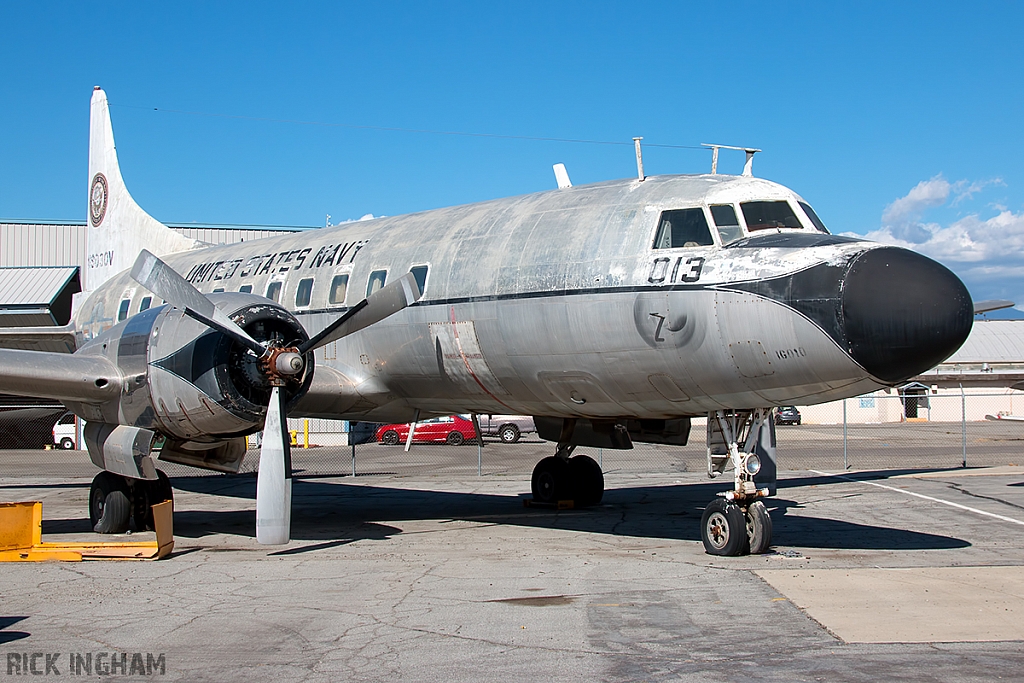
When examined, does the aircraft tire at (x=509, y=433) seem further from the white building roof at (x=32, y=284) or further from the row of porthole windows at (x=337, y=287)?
the row of porthole windows at (x=337, y=287)

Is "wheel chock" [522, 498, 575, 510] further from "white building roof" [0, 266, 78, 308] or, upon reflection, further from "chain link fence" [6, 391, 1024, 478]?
"white building roof" [0, 266, 78, 308]

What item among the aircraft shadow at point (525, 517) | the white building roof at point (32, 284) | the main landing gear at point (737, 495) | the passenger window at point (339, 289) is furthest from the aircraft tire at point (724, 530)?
the white building roof at point (32, 284)

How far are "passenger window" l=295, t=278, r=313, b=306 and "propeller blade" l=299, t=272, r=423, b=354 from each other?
251 centimetres

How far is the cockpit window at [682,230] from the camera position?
10188 millimetres

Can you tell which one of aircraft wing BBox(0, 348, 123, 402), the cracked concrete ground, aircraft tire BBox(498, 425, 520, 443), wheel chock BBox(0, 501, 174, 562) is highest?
aircraft wing BBox(0, 348, 123, 402)

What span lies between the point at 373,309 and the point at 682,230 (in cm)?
372

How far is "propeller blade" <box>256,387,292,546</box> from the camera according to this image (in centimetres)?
1113

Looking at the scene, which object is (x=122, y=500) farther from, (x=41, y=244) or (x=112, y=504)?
(x=41, y=244)

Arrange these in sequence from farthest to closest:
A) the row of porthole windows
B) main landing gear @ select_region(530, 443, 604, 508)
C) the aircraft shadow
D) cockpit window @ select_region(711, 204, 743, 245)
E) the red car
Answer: the red car < main landing gear @ select_region(530, 443, 604, 508) < the row of porthole windows < the aircraft shadow < cockpit window @ select_region(711, 204, 743, 245)

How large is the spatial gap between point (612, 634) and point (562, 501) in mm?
8373

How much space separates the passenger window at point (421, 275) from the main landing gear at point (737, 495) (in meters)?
3.99

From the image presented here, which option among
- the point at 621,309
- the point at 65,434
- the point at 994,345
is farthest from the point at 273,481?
the point at 994,345

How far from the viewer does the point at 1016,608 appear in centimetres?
783

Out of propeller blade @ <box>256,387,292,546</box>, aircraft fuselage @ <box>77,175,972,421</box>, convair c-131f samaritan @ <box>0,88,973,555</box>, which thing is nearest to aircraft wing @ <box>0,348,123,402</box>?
convair c-131f samaritan @ <box>0,88,973,555</box>
